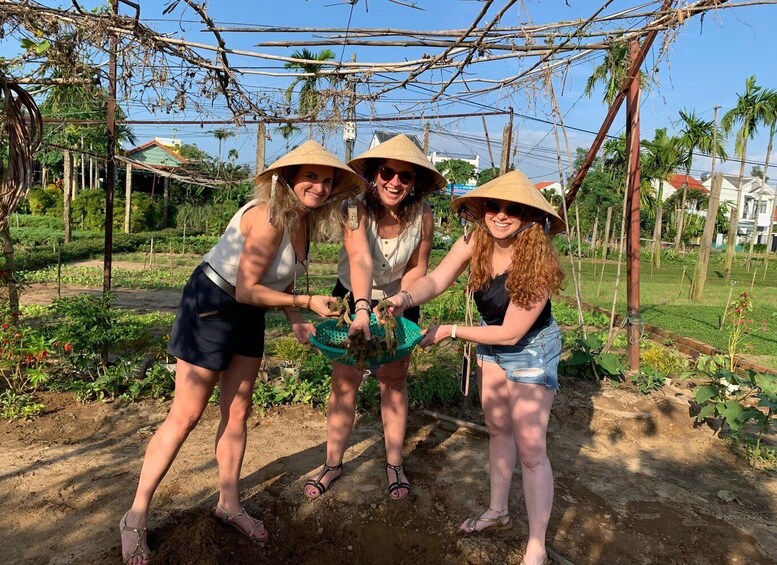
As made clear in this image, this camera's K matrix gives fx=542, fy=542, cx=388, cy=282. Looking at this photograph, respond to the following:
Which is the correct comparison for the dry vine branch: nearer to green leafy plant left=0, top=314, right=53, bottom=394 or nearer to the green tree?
green leafy plant left=0, top=314, right=53, bottom=394

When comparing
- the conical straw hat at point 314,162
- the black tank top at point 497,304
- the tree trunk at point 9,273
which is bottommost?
the tree trunk at point 9,273

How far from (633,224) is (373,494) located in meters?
3.16

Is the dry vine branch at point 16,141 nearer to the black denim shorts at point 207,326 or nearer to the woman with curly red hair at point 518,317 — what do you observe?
the black denim shorts at point 207,326

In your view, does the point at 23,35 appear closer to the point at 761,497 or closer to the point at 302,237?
the point at 302,237

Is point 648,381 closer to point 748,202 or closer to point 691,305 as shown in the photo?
point 691,305

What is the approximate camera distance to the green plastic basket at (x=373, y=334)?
221 cm

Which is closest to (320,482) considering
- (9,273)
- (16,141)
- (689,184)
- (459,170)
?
(16,141)

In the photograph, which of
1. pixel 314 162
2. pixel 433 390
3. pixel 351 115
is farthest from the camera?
pixel 351 115

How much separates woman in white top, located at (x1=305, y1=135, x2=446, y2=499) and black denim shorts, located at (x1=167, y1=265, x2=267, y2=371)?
0.49 m

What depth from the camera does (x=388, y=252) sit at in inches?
98.0

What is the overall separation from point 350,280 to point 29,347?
8.58 ft

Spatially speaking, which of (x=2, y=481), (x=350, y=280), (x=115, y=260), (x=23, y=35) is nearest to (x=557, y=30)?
(x=350, y=280)

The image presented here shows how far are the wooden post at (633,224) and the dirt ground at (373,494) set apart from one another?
2.89 feet

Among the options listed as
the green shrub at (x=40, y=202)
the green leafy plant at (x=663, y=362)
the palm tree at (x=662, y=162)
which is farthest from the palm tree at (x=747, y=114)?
the green shrub at (x=40, y=202)
